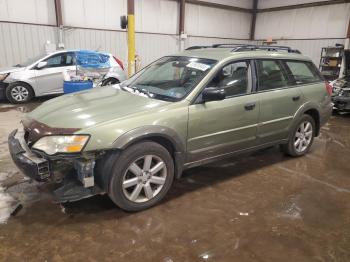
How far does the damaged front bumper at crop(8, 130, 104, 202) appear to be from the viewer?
7.95ft

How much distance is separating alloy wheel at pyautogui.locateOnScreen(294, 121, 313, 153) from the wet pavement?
0.52 metres

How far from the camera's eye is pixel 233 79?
3344mm

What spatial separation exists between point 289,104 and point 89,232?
280 centimetres

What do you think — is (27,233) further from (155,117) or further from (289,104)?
(289,104)

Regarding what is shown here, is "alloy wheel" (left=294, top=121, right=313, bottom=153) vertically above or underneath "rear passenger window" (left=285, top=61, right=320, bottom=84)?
underneath

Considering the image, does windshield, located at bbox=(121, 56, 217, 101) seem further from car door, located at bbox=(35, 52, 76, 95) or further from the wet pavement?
car door, located at bbox=(35, 52, 76, 95)

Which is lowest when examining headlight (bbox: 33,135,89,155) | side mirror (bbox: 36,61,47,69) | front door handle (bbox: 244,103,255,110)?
headlight (bbox: 33,135,89,155)

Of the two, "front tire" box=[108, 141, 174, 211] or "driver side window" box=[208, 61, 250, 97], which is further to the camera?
"driver side window" box=[208, 61, 250, 97]

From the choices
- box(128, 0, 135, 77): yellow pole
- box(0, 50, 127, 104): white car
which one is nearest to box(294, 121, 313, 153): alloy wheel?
box(128, 0, 135, 77): yellow pole

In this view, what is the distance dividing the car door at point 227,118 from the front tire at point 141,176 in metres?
0.33

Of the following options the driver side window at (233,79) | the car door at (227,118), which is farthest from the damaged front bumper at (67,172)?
the driver side window at (233,79)

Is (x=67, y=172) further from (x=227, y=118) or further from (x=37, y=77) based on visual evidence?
(x=37, y=77)

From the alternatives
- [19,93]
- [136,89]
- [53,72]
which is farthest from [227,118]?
[19,93]

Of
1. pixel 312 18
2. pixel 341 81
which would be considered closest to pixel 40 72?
pixel 341 81
